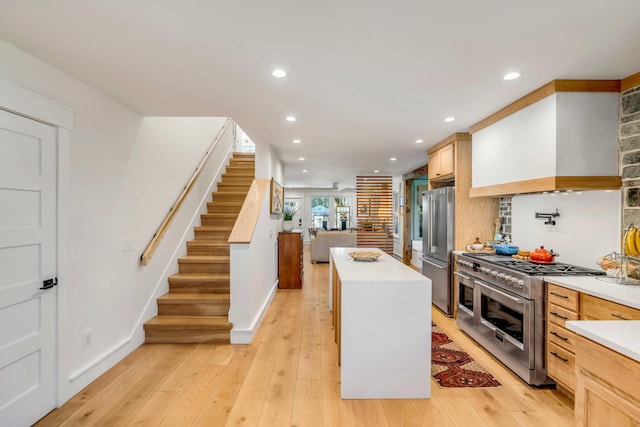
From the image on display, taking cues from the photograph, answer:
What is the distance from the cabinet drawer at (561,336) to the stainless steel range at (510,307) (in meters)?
0.06

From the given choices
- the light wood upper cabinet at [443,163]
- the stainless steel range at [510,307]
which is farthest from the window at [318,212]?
the stainless steel range at [510,307]

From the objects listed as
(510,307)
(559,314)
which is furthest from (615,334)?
(510,307)

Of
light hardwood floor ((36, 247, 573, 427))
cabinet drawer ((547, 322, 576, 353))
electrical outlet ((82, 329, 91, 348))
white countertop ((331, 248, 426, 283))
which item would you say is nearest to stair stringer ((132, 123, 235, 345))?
light hardwood floor ((36, 247, 573, 427))

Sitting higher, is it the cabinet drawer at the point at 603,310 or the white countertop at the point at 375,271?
the white countertop at the point at 375,271

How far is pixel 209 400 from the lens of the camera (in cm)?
225

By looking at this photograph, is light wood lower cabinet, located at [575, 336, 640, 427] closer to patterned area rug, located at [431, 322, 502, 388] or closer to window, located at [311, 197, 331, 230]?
patterned area rug, located at [431, 322, 502, 388]

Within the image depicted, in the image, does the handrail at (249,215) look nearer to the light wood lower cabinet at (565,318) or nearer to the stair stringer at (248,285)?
the stair stringer at (248,285)

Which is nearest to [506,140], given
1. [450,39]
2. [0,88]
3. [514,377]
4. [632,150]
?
[632,150]

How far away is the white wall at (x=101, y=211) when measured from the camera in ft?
7.36

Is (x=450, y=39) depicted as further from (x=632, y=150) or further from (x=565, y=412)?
(x=565, y=412)

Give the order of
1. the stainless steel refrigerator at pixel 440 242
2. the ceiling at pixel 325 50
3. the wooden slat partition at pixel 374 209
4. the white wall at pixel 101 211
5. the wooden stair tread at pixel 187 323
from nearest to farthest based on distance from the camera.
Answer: the ceiling at pixel 325 50 < the white wall at pixel 101 211 < the wooden stair tread at pixel 187 323 < the stainless steel refrigerator at pixel 440 242 < the wooden slat partition at pixel 374 209

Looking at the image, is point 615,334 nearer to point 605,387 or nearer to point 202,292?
point 605,387

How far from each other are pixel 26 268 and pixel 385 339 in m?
2.46

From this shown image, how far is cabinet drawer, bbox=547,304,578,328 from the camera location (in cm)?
215
